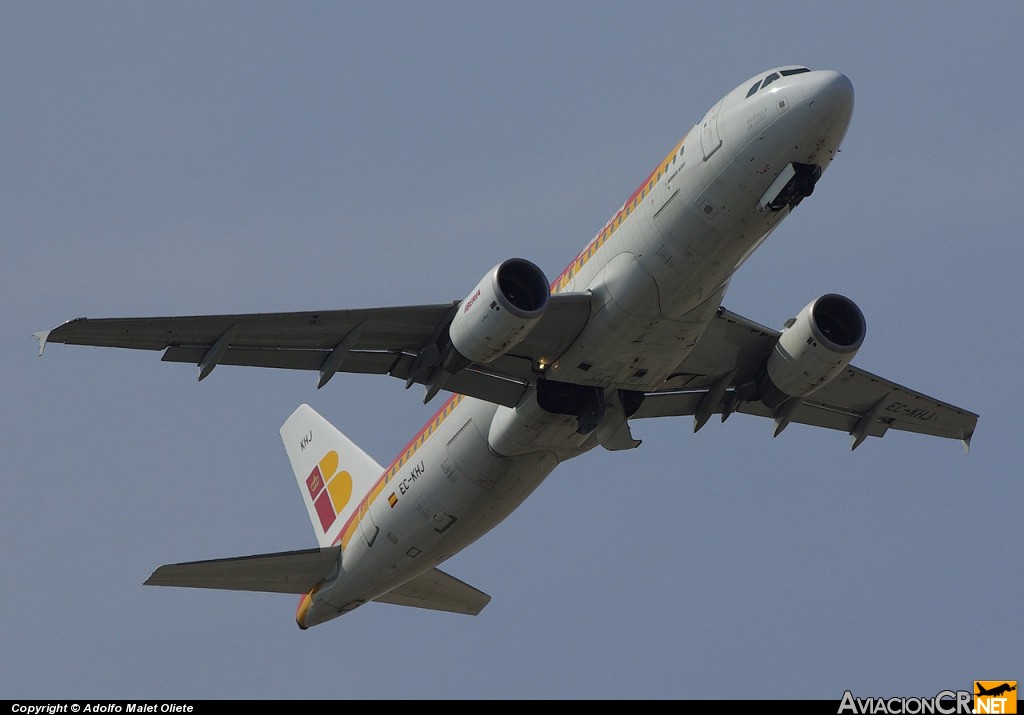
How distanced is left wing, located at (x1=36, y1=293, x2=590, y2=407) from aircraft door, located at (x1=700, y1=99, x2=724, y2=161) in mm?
4083

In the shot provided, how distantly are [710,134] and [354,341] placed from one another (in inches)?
351

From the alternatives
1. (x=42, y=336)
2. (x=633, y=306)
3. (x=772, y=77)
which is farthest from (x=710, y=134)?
(x=42, y=336)

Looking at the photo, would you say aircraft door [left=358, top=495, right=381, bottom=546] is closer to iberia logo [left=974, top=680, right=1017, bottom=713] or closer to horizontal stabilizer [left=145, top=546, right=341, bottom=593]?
horizontal stabilizer [left=145, top=546, right=341, bottom=593]

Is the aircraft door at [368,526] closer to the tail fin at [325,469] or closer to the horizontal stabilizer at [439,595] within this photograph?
the tail fin at [325,469]

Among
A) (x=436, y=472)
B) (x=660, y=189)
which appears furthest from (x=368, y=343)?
(x=660, y=189)

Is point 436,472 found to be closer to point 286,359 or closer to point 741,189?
point 286,359

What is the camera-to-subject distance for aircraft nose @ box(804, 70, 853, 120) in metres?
30.8

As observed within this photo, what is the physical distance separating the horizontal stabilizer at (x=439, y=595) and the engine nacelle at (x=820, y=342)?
12.0 meters

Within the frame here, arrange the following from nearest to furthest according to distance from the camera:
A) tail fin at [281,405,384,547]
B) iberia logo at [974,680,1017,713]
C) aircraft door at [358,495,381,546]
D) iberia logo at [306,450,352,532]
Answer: iberia logo at [974,680,1017,713]
aircraft door at [358,495,381,546]
tail fin at [281,405,384,547]
iberia logo at [306,450,352,532]

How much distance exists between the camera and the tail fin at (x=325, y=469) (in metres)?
43.5

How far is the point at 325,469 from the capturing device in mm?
45750

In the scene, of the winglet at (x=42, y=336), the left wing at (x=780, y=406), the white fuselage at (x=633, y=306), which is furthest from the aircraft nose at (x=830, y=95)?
the winglet at (x=42, y=336)

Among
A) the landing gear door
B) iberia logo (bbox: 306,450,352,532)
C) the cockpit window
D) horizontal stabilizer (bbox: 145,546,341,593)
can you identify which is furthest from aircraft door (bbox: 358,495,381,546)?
the cockpit window

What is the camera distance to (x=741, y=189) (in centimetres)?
3145
